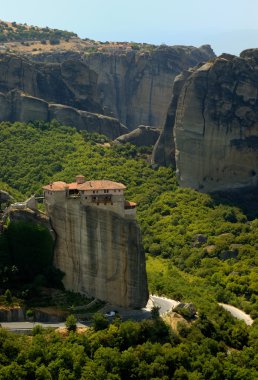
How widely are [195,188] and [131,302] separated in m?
45.0

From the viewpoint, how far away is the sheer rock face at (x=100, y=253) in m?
60.8

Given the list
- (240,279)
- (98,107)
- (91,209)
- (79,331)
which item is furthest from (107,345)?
(98,107)

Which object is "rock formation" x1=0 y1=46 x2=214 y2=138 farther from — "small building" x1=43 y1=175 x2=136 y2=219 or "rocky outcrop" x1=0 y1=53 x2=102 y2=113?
"small building" x1=43 y1=175 x2=136 y2=219

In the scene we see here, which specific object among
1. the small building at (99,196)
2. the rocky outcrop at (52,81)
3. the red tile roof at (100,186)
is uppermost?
the rocky outcrop at (52,81)

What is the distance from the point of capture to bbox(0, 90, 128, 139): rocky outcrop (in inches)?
4496

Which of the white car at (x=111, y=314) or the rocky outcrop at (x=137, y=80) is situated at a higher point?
the rocky outcrop at (x=137, y=80)

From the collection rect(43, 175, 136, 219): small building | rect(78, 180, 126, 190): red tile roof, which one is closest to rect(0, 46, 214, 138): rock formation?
rect(43, 175, 136, 219): small building

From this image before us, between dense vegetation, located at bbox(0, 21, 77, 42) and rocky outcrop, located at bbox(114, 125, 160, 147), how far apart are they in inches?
2451

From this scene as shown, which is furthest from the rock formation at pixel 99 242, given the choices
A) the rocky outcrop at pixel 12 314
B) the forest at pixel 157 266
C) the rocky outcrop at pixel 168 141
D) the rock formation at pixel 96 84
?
the rock formation at pixel 96 84

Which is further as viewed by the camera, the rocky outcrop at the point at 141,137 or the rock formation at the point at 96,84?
the rocky outcrop at the point at 141,137

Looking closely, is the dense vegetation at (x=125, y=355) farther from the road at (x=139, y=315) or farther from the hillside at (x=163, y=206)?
the hillside at (x=163, y=206)

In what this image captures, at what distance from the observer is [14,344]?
53.6 metres

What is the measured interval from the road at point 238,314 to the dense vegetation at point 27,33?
110 metres

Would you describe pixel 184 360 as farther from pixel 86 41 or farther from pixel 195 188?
pixel 86 41
